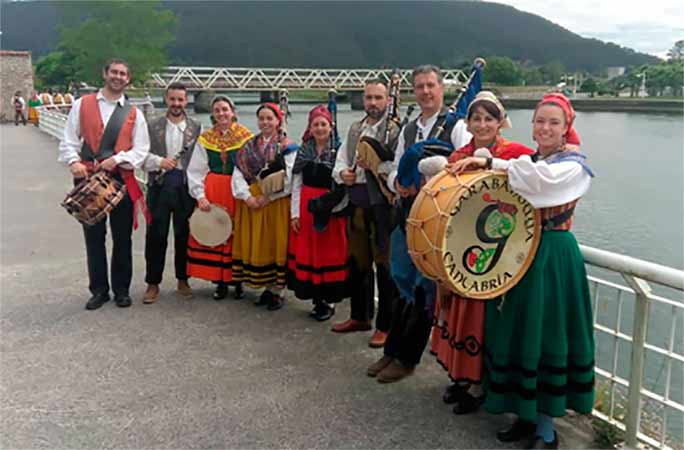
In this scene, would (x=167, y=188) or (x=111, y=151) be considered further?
(x=167, y=188)

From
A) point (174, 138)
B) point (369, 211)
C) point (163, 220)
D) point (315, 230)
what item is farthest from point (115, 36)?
point (369, 211)

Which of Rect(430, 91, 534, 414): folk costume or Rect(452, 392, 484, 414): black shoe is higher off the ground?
Rect(430, 91, 534, 414): folk costume

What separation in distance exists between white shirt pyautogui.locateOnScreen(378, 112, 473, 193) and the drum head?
0.61 metres

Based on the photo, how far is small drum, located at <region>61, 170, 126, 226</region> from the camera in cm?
420

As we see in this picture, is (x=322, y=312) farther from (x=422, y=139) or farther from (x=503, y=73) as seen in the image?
(x=503, y=73)

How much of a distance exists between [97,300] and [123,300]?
18 centimetres

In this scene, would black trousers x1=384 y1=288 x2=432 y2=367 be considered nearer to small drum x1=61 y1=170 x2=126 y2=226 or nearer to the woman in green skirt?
the woman in green skirt

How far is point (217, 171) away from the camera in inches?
177

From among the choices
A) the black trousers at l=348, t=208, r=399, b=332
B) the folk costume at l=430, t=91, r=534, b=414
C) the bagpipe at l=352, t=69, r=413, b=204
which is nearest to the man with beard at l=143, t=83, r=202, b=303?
the black trousers at l=348, t=208, r=399, b=332

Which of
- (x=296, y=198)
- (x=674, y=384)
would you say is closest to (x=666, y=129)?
(x=674, y=384)

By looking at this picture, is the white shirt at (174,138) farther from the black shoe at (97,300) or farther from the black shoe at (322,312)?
the black shoe at (322,312)

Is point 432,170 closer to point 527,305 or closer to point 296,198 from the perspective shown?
point 527,305

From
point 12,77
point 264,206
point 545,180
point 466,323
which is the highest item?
point 12,77

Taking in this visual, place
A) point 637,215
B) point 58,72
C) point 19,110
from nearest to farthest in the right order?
point 637,215 < point 19,110 < point 58,72
